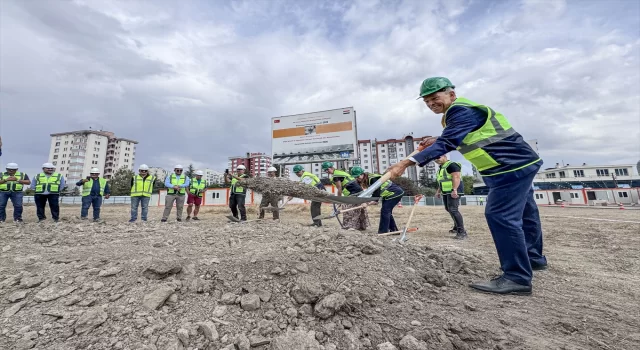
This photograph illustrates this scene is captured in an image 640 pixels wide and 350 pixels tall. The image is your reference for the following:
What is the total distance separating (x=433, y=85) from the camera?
7.23ft

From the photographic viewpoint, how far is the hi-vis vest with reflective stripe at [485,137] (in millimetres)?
1989

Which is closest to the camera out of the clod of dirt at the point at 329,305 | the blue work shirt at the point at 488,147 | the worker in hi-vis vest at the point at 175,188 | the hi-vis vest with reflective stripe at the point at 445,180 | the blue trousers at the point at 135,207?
the clod of dirt at the point at 329,305

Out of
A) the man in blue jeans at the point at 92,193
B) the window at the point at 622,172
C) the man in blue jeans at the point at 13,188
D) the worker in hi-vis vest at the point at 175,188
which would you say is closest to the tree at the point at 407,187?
the worker in hi-vis vest at the point at 175,188

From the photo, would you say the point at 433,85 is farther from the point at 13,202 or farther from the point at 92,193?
the point at 13,202

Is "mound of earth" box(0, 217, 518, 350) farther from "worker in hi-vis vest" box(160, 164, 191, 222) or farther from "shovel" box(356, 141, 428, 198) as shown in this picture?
"worker in hi-vis vest" box(160, 164, 191, 222)

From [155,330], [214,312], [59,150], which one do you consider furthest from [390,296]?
[59,150]

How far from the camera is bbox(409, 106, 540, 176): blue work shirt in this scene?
1.93 meters

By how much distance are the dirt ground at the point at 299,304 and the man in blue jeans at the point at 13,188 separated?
5489 mm

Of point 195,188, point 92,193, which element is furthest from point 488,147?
point 92,193

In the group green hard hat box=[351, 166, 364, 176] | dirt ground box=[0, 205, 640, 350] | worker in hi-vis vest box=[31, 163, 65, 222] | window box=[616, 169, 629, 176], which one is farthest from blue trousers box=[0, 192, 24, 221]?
window box=[616, 169, 629, 176]

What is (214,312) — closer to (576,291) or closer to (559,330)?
(559,330)

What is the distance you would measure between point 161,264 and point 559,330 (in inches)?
98.6

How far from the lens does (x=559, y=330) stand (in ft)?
4.73

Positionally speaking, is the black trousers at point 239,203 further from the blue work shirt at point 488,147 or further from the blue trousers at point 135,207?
the blue work shirt at point 488,147
